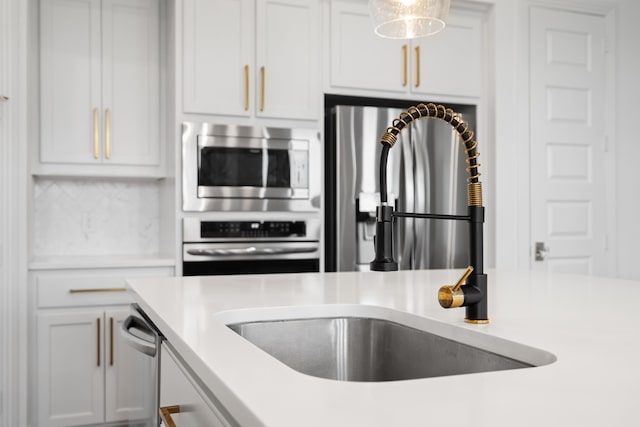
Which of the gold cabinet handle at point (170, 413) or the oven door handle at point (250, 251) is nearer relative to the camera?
the gold cabinet handle at point (170, 413)

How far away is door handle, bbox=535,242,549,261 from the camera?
3.75 m

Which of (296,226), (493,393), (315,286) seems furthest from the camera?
(296,226)

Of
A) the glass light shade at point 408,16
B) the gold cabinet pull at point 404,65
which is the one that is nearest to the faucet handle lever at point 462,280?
the glass light shade at point 408,16

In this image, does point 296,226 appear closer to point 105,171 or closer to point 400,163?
point 400,163

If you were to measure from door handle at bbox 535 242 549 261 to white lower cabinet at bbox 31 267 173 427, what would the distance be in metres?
2.27

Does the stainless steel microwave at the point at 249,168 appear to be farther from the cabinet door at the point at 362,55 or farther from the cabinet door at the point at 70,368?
the cabinet door at the point at 70,368

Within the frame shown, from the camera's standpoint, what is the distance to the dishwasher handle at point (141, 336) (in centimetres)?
139

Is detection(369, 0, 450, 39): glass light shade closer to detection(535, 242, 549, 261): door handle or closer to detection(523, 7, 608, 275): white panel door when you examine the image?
detection(523, 7, 608, 275): white panel door

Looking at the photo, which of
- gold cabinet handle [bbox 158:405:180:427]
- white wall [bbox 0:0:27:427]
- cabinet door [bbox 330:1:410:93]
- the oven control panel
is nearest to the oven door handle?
the oven control panel

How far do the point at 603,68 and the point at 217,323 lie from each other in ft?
11.9

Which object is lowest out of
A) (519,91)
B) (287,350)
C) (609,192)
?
(287,350)

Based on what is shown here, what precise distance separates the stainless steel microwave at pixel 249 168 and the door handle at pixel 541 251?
1.40 meters

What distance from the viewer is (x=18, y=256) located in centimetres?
283

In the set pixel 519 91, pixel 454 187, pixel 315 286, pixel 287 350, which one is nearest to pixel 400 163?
pixel 454 187
